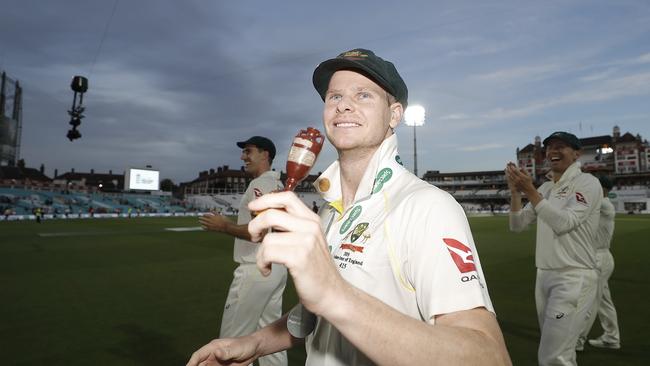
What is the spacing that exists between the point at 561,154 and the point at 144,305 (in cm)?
769

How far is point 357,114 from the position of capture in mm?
1890

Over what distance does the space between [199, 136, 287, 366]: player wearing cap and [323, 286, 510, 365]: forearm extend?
10.2 ft

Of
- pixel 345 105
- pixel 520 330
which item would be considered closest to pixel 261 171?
pixel 345 105

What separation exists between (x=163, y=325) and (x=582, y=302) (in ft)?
20.0

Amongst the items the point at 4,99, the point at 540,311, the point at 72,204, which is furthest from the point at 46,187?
the point at 540,311

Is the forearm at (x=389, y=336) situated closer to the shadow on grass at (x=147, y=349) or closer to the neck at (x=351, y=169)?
the neck at (x=351, y=169)

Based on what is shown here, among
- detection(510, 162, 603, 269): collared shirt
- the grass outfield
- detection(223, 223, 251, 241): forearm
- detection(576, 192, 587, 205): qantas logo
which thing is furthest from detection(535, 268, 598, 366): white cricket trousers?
detection(223, 223, 251, 241): forearm

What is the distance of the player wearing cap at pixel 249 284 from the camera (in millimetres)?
4059

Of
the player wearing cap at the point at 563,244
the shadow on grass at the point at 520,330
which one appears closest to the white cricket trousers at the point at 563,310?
the player wearing cap at the point at 563,244

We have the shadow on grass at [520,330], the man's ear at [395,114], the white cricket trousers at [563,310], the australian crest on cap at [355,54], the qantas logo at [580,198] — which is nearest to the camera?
the australian crest on cap at [355,54]

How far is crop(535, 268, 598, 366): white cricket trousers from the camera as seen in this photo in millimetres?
3867

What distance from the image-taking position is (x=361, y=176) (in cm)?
205

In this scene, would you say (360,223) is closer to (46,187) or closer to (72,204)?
(72,204)

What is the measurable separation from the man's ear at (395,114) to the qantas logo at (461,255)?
972 millimetres
